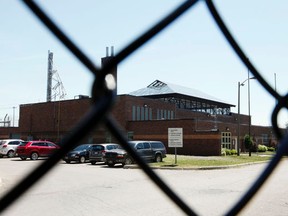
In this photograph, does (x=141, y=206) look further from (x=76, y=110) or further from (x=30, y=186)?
(x=76, y=110)

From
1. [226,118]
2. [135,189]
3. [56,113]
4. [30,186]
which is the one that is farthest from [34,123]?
[30,186]

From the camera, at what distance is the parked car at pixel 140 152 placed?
26.1 metres

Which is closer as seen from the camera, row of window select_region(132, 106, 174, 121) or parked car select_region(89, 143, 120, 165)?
parked car select_region(89, 143, 120, 165)

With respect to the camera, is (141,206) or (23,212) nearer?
(23,212)

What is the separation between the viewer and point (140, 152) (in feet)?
91.6

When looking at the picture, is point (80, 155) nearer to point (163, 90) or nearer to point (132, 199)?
point (132, 199)

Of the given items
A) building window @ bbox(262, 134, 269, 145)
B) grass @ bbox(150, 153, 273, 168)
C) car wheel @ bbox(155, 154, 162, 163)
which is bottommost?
grass @ bbox(150, 153, 273, 168)

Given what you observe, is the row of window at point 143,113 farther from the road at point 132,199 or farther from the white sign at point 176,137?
the road at point 132,199

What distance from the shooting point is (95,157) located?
2848 centimetres

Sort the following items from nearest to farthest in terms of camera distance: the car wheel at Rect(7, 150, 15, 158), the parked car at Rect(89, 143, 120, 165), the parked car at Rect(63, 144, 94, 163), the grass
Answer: the grass → the parked car at Rect(89, 143, 120, 165) → the parked car at Rect(63, 144, 94, 163) → the car wheel at Rect(7, 150, 15, 158)

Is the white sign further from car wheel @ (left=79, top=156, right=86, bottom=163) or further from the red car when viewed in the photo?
the red car

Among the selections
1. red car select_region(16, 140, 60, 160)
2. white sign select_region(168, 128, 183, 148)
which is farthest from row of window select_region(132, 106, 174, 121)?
white sign select_region(168, 128, 183, 148)

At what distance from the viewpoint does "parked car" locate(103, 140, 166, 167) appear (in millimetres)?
26094

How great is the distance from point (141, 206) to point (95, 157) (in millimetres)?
18785
